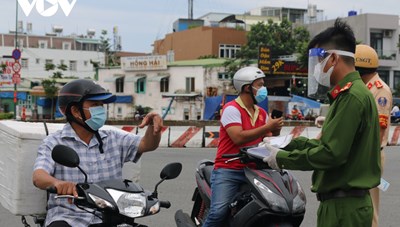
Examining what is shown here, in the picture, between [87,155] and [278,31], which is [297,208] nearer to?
[87,155]

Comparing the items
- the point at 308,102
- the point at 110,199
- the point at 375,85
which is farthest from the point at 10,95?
the point at 110,199

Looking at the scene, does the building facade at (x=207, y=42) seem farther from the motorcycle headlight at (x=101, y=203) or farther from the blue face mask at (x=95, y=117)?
the motorcycle headlight at (x=101, y=203)

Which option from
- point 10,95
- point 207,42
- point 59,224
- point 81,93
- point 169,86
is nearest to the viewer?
point 59,224

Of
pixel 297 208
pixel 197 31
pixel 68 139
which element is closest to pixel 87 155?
pixel 68 139

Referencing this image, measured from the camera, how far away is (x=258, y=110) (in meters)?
5.95

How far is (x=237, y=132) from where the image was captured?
221 inches

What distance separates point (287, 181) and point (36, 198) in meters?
1.99

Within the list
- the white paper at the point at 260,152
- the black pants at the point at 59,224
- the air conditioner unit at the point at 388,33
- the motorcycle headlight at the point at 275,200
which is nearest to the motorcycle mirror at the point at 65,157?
the black pants at the point at 59,224

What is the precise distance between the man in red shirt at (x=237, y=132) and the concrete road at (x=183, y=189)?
2.86 ft

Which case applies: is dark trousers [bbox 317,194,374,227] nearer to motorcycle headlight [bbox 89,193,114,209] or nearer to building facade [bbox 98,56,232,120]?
motorcycle headlight [bbox 89,193,114,209]

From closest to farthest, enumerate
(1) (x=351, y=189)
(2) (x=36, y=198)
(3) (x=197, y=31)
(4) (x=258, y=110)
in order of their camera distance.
→ (1) (x=351, y=189) < (2) (x=36, y=198) < (4) (x=258, y=110) < (3) (x=197, y=31)

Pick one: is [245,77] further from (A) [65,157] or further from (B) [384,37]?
(B) [384,37]

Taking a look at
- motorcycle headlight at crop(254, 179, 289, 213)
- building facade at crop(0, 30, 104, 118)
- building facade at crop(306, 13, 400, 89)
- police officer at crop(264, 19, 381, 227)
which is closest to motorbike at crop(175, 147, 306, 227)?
motorcycle headlight at crop(254, 179, 289, 213)

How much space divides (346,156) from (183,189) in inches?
276
